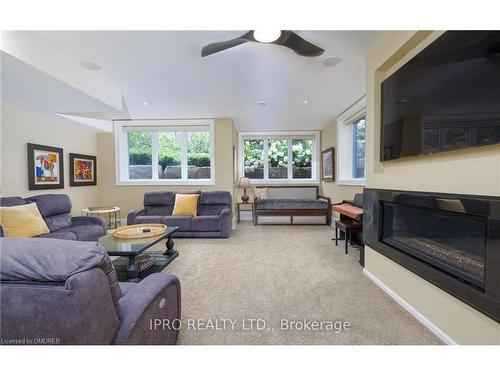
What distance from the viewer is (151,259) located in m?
2.77

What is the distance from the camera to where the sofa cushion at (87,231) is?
10.1 feet

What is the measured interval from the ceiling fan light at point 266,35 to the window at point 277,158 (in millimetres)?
4472

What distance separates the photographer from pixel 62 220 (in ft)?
11.0

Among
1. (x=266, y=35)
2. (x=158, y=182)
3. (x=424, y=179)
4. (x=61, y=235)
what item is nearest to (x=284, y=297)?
(x=424, y=179)

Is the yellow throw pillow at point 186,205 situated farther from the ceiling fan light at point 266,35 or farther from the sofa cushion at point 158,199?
the ceiling fan light at point 266,35

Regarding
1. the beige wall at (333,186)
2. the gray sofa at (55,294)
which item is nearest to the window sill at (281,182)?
the beige wall at (333,186)

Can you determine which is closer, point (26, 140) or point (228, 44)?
→ point (228, 44)

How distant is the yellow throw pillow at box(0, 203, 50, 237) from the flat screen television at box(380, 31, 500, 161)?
167 inches

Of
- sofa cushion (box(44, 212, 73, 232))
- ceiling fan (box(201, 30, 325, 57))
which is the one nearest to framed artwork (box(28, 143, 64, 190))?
sofa cushion (box(44, 212, 73, 232))

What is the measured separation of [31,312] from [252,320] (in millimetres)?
1337

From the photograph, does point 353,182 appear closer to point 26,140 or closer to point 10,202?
point 10,202

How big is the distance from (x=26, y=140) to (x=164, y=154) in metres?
2.36

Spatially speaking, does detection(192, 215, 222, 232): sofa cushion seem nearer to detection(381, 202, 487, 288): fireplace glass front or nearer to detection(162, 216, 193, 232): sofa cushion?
detection(162, 216, 193, 232): sofa cushion
